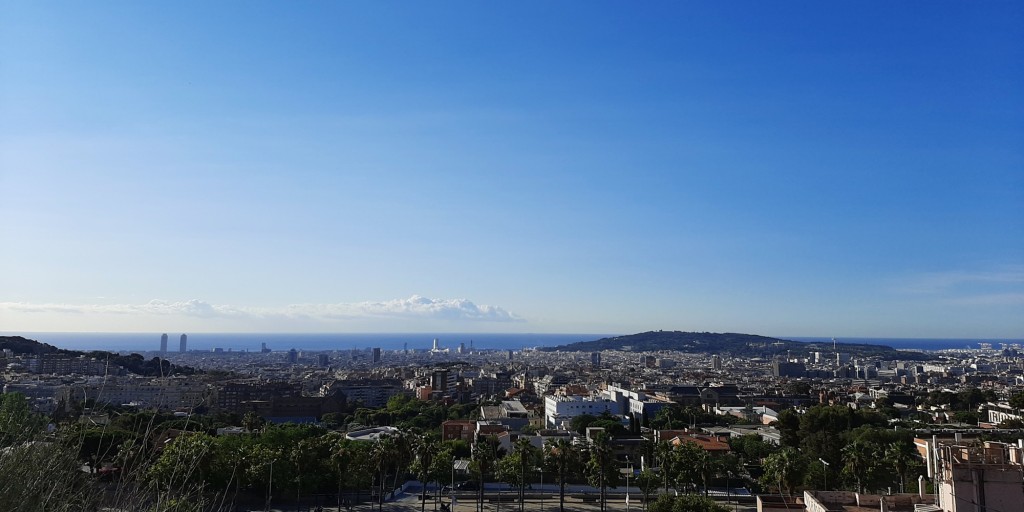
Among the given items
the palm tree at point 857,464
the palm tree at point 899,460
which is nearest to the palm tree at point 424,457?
the palm tree at point 857,464

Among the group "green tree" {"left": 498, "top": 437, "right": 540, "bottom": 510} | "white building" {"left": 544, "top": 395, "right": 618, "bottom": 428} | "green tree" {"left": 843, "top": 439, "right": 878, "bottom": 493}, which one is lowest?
"white building" {"left": 544, "top": 395, "right": 618, "bottom": 428}

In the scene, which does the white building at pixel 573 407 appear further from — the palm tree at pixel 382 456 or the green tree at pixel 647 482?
the palm tree at pixel 382 456

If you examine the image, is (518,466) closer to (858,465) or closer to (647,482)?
(647,482)

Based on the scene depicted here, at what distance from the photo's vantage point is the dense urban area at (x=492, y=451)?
1064cm

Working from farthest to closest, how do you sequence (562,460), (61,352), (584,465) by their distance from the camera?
1. (61,352)
2. (584,465)
3. (562,460)

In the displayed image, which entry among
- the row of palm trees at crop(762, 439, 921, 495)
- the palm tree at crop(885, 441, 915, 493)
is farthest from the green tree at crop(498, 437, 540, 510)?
the palm tree at crop(885, 441, 915, 493)

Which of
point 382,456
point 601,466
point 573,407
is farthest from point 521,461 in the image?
point 573,407

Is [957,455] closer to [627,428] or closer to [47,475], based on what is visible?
[47,475]

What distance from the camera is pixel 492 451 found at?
3422cm

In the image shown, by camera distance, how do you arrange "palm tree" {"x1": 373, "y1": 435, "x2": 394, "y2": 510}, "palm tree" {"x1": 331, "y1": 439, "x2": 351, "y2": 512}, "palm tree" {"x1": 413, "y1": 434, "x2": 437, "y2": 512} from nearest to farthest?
"palm tree" {"x1": 331, "y1": 439, "x2": 351, "y2": 512}, "palm tree" {"x1": 413, "y1": 434, "x2": 437, "y2": 512}, "palm tree" {"x1": 373, "y1": 435, "x2": 394, "y2": 510}

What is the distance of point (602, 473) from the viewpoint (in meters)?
29.4

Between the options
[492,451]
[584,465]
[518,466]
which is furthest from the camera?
[492,451]

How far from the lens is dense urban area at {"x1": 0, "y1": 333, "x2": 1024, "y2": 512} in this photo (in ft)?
34.9

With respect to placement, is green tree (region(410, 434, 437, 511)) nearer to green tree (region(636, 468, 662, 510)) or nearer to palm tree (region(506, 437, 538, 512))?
palm tree (region(506, 437, 538, 512))
